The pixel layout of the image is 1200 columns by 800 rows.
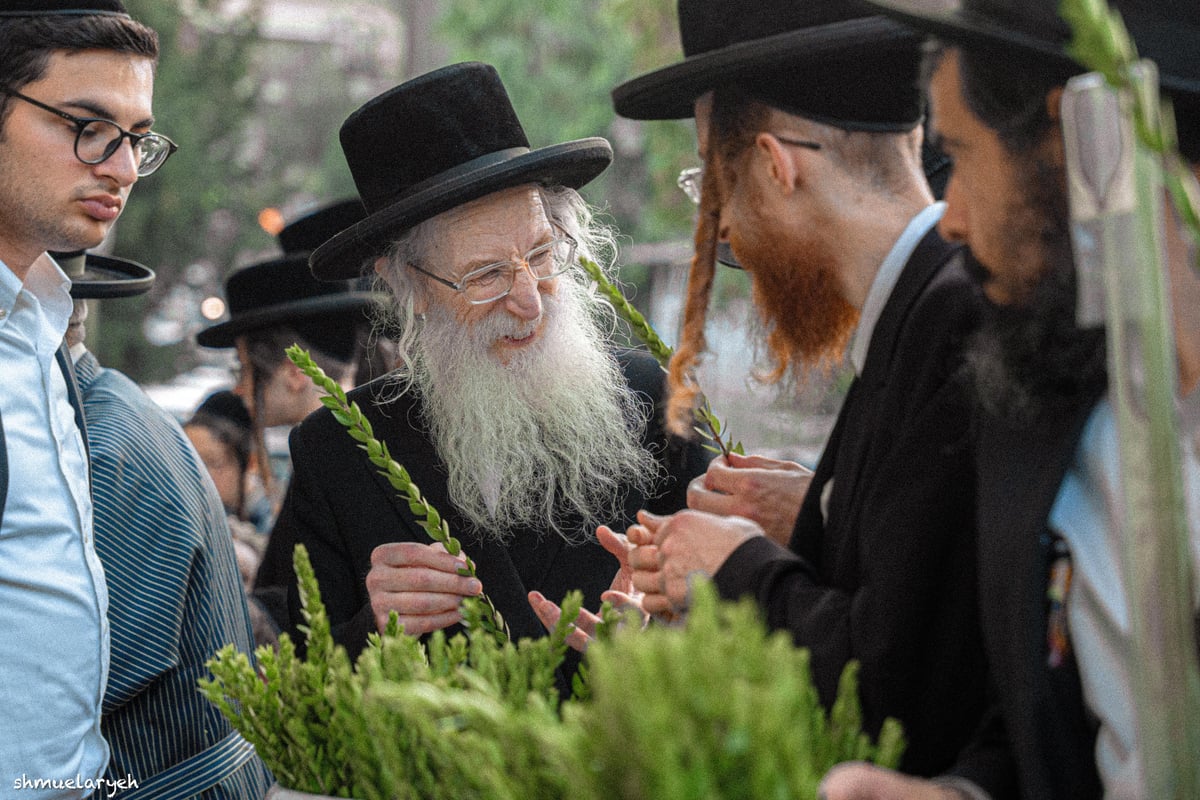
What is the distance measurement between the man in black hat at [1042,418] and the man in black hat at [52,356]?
1721mm

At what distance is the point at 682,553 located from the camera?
162cm

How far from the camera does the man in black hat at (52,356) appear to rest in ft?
7.61

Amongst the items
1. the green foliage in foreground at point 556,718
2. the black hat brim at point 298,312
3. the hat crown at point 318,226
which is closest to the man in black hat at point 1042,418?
the green foliage in foreground at point 556,718

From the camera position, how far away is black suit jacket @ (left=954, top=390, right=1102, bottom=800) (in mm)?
1332

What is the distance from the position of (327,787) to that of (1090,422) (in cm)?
103

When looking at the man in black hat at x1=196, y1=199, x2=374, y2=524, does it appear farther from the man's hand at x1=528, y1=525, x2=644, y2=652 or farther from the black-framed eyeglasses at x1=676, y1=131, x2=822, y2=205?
the black-framed eyeglasses at x1=676, y1=131, x2=822, y2=205

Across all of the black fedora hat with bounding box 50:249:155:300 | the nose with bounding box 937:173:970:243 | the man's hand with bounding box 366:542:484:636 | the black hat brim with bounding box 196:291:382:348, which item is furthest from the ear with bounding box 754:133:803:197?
the black hat brim with bounding box 196:291:382:348

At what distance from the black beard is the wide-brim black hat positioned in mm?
141

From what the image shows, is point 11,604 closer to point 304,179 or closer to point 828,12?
point 828,12

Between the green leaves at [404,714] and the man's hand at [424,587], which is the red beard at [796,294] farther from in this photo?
the man's hand at [424,587]

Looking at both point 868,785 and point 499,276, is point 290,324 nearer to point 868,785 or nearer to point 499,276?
point 499,276

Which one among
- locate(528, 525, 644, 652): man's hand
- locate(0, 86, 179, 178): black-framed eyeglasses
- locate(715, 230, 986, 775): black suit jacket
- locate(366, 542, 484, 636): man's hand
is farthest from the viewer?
locate(0, 86, 179, 178): black-framed eyeglasses

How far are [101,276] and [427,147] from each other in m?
1.48

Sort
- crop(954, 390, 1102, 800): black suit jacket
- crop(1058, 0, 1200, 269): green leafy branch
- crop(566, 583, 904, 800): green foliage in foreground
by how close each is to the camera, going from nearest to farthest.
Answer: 1. crop(1058, 0, 1200, 269): green leafy branch
2. crop(566, 583, 904, 800): green foliage in foreground
3. crop(954, 390, 1102, 800): black suit jacket
